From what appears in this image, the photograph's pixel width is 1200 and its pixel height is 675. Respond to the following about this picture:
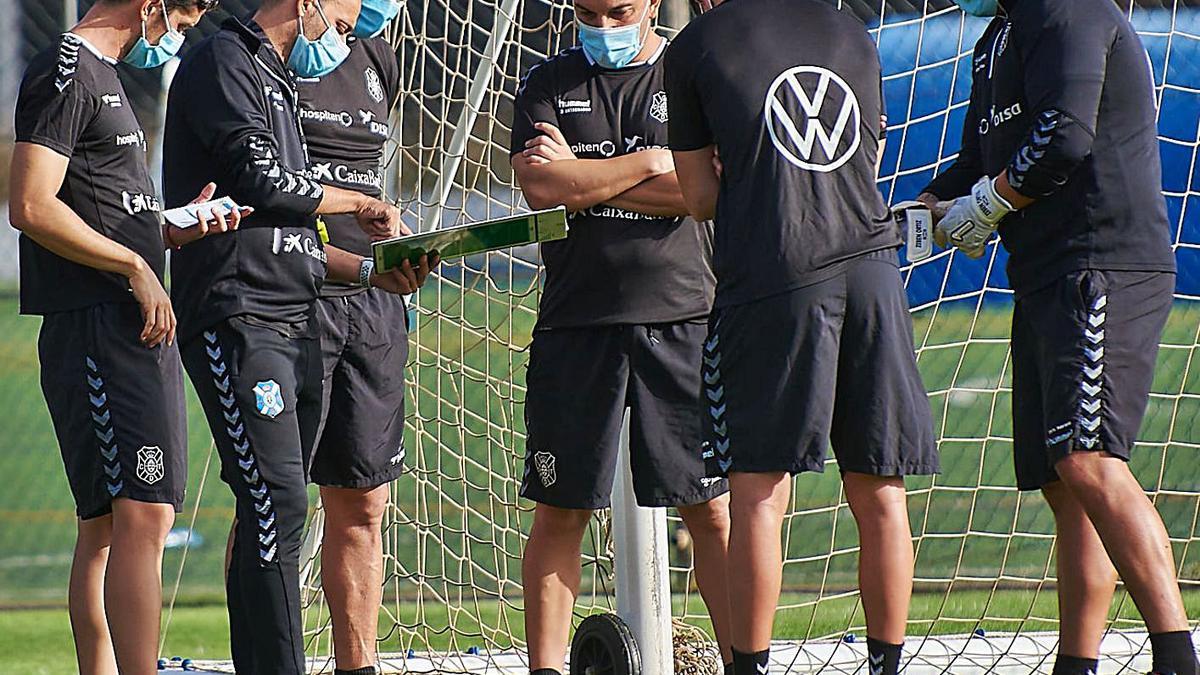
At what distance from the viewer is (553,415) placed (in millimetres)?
4062

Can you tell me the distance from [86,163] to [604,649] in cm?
175

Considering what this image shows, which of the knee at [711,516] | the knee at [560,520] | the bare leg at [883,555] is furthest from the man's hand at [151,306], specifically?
the bare leg at [883,555]

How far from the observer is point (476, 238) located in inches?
147

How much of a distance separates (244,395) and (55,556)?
6235mm

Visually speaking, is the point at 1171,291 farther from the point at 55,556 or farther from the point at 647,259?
the point at 55,556

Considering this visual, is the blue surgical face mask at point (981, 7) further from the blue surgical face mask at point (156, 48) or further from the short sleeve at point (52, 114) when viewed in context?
the short sleeve at point (52, 114)

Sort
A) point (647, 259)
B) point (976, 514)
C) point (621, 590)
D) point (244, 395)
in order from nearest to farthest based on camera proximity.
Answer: point (244, 395), point (647, 259), point (621, 590), point (976, 514)

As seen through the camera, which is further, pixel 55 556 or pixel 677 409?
pixel 55 556

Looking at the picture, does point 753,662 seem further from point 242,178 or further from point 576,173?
point 242,178

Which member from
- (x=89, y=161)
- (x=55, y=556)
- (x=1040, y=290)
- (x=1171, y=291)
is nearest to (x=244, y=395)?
(x=89, y=161)

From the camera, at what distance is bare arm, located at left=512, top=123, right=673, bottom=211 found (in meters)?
3.96

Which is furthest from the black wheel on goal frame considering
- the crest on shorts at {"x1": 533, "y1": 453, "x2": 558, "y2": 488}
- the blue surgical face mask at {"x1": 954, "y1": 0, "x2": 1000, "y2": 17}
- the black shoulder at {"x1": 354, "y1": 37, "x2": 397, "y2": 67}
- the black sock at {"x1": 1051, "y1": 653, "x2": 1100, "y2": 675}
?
the blue surgical face mask at {"x1": 954, "y1": 0, "x2": 1000, "y2": 17}

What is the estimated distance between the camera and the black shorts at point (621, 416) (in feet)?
13.2

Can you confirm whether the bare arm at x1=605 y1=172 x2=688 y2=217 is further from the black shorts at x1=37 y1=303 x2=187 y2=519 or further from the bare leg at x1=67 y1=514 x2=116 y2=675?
the bare leg at x1=67 y1=514 x2=116 y2=675
